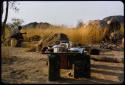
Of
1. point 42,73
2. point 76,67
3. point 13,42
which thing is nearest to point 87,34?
point 13,42

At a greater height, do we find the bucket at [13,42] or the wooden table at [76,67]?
the bucket at [13,42]

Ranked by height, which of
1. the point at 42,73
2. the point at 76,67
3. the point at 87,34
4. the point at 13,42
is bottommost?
the point at 42,73

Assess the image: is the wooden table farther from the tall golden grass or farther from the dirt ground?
the tall golden grass

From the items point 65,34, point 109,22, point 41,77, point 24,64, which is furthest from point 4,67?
point 109,22

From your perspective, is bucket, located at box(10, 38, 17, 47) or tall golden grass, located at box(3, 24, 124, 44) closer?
bucket, located at box(10, 38, 17, 47)

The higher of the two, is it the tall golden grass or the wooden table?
the tall golden grass

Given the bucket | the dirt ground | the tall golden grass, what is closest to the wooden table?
the dirt ground

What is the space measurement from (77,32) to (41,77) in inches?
343

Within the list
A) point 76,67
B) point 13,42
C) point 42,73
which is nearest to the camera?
point 76,67

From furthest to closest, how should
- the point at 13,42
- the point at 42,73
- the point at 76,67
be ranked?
the point at 13,42
the point at 42,73
the point at 76,67

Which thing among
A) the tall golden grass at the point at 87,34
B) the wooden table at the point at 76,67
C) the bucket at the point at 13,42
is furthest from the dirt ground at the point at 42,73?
the tall golden grass at the point at 87,34

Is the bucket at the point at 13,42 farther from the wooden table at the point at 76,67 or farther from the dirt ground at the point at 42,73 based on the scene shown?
the wooden table at the point at 76,67

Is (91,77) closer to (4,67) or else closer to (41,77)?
(41,77)

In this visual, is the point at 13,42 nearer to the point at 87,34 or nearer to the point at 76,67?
the point at 87,34
